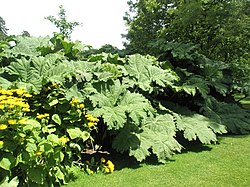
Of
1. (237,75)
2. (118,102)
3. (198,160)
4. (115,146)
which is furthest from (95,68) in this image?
(237,75)

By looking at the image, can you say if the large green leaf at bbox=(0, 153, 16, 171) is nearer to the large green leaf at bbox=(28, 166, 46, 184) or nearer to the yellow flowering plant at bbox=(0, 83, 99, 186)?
the yellow flowering plant at bbox=(0, 83, 99, 186)

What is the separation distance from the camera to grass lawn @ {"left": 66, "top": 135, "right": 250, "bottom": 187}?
3225 millimetres

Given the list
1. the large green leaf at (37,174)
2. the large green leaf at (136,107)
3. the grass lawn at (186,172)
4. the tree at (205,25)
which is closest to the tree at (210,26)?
the tree at (205,25)

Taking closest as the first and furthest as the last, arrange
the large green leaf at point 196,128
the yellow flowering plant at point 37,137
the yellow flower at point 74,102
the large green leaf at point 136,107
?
the yellow flowering plant at point 37,137
the yellow flower at point 74,102
the large green leaf at point 136,107
the large green leaf at point 196,128

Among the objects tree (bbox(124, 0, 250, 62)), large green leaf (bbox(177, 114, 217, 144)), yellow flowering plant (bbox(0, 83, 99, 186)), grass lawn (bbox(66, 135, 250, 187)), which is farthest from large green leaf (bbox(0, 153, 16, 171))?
tree (bbox(124, 0, 250, 62))

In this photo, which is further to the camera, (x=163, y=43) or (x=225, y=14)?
(x=225, y=14)

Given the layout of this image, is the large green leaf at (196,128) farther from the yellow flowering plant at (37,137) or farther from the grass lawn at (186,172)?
the yellow flowering plant at (37,137)

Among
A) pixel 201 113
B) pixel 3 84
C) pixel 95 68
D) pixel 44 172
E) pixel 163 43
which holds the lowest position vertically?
pixel 44 172

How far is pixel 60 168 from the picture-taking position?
3127mm

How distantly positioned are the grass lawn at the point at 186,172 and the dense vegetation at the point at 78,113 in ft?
0.52

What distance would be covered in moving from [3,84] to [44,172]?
1.18 meters

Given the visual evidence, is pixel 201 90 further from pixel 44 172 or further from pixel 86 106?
pixel 44 172

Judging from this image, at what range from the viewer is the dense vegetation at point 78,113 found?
268 centimetres

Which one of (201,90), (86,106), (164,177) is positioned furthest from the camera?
(201,90)
